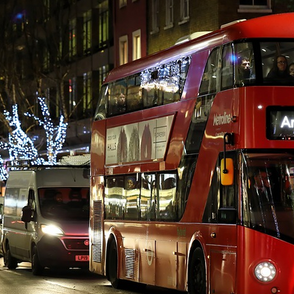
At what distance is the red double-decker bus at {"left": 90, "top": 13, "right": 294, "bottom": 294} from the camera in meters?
15.4

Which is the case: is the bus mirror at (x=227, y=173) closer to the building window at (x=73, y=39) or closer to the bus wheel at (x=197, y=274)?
the bus wheel at (x=197, y=274)

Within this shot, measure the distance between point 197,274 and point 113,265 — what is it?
527cm

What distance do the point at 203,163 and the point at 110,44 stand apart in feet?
118

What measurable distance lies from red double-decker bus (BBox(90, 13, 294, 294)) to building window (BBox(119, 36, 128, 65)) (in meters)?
27.1

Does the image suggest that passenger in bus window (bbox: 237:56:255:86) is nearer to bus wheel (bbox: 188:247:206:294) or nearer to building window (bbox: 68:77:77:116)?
bus wheel (bbox: 188:247:206:294)

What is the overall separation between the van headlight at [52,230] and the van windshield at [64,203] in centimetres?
40

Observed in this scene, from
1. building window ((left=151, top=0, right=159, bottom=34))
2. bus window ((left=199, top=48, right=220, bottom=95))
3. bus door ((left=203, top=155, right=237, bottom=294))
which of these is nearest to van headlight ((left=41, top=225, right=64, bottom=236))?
bus window ((left=199, top=48, right=220, bottom=95))

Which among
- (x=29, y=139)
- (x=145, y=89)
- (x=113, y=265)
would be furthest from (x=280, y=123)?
(x=29, y=139)

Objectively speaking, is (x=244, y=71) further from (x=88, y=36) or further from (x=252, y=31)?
(x=88, y=36)

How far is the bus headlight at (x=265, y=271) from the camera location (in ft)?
49.8

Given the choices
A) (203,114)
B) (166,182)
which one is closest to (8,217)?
(166,182)

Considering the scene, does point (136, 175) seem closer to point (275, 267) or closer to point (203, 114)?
point (203, 114)

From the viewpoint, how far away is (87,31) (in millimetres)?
56812

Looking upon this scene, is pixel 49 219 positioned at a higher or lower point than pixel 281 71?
lower
